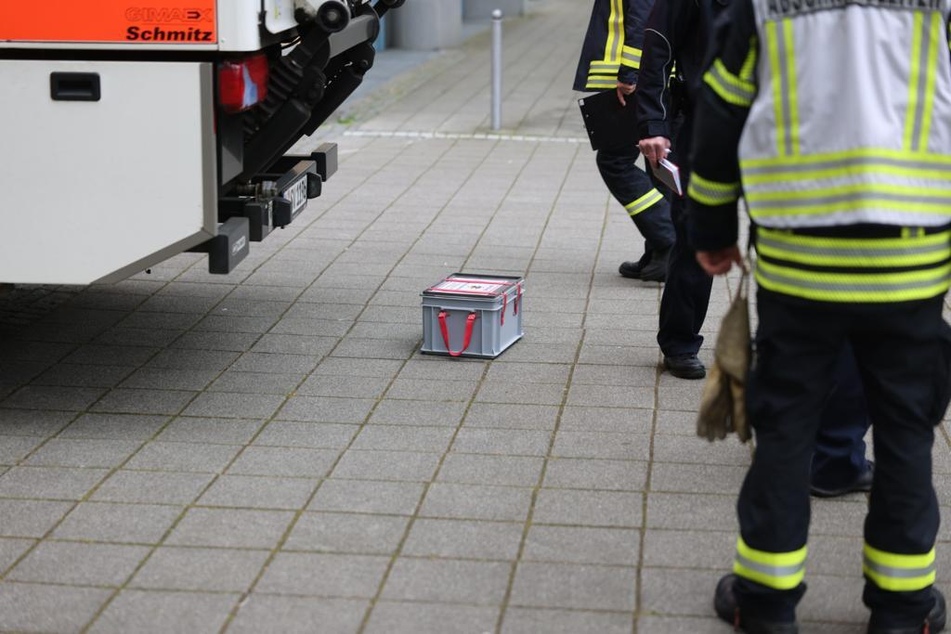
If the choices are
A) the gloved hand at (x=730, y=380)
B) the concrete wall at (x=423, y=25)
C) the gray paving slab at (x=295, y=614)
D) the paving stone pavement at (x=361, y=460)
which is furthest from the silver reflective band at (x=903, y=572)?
the concrete wall at (x=423, y=25)

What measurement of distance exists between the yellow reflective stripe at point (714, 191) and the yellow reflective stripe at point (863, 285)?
9.7 inches

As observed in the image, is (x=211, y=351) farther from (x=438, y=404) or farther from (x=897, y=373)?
(x=897, y=373)

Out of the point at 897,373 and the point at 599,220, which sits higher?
the point at 897,373

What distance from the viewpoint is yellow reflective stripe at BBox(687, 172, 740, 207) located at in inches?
136

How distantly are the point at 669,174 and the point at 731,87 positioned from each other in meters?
2.43

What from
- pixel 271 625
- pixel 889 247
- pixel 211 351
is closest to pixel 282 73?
pixel 211 351

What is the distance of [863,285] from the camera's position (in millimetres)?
3273

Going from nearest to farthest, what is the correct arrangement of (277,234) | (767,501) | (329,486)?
(767,501) < (329,486) < (277,234)

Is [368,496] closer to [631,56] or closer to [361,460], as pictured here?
[361,460]

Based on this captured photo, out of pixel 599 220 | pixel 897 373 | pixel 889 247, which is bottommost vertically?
pixel 599 220

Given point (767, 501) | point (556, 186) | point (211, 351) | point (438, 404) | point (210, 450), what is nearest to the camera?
point (767, 501)

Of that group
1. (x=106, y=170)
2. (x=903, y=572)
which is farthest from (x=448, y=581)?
(x=106, y=170)

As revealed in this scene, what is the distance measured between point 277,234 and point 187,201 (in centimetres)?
364

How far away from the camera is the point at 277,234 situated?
337 inches
